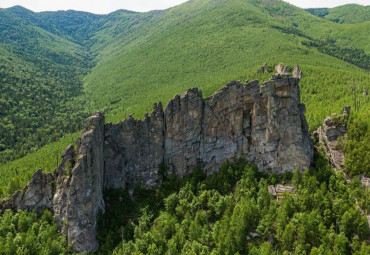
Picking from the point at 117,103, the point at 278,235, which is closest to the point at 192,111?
the point at 278,235

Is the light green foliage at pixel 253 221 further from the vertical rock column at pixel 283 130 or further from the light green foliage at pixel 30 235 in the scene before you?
the light green foliage at pixel 30 235

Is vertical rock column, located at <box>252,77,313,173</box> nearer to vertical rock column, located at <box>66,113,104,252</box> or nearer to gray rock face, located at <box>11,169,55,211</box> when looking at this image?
vertical rock column, located at <box>66,113,104,252</box>

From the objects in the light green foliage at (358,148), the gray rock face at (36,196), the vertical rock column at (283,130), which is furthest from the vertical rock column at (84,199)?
the light green foliage at (358,148)

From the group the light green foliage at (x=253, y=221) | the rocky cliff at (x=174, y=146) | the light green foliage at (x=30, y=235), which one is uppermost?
the rocky cliff at (x=174, y=146)

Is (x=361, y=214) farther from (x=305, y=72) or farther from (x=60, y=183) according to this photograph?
(x=305, y=72)

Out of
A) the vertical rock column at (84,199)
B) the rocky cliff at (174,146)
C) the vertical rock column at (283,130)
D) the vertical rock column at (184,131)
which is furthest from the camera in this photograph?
the vertical rock column at (184,131)

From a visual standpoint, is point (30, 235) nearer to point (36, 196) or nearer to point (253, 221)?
point (36, 196)

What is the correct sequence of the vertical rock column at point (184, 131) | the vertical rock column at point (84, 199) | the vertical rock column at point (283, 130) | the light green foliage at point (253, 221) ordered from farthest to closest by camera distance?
the vertical rock column at point (184, 131) < the vertical rock column at point (283, 130) < the vertical rock column at point (84, 199) < the light green foliage at point (253, 221)
